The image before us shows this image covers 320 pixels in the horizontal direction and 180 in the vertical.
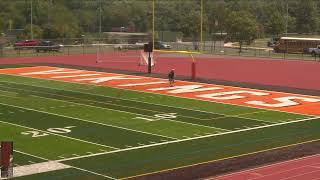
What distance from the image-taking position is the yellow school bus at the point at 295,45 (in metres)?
65.7

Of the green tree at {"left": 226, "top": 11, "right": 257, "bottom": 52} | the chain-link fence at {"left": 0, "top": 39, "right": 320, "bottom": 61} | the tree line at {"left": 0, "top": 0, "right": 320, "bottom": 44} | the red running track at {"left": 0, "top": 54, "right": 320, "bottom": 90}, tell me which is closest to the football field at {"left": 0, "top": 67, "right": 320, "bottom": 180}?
the red running track at {"left": 0, "top": 54, "right": 320, "bottom": 90}

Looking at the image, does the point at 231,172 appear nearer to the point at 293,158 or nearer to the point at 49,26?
the point at 293,158

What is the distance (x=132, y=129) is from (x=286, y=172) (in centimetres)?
688

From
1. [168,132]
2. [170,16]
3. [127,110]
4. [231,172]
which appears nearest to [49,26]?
[170,16]

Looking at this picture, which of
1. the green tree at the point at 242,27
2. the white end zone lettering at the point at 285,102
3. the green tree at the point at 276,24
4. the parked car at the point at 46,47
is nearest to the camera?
the white end zone lettering at the point at 285,102

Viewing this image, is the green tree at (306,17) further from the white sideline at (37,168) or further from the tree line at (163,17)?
the white sideline at (37,168)

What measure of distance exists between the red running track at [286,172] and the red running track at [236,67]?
56.2ft

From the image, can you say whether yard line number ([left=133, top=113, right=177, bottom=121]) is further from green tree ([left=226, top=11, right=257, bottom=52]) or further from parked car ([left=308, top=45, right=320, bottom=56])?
green tree ([left=226, top=11, right=257, bottom=52])

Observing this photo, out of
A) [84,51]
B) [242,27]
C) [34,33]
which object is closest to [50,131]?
[84,51]

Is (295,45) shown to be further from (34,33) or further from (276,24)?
(34,33)

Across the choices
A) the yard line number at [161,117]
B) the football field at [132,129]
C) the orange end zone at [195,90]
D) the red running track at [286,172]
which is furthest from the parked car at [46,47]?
the red running track at [286,172]

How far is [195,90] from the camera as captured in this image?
3073 cm

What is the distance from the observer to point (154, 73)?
→ 3916 cm

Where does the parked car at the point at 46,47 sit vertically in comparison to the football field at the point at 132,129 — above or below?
above
